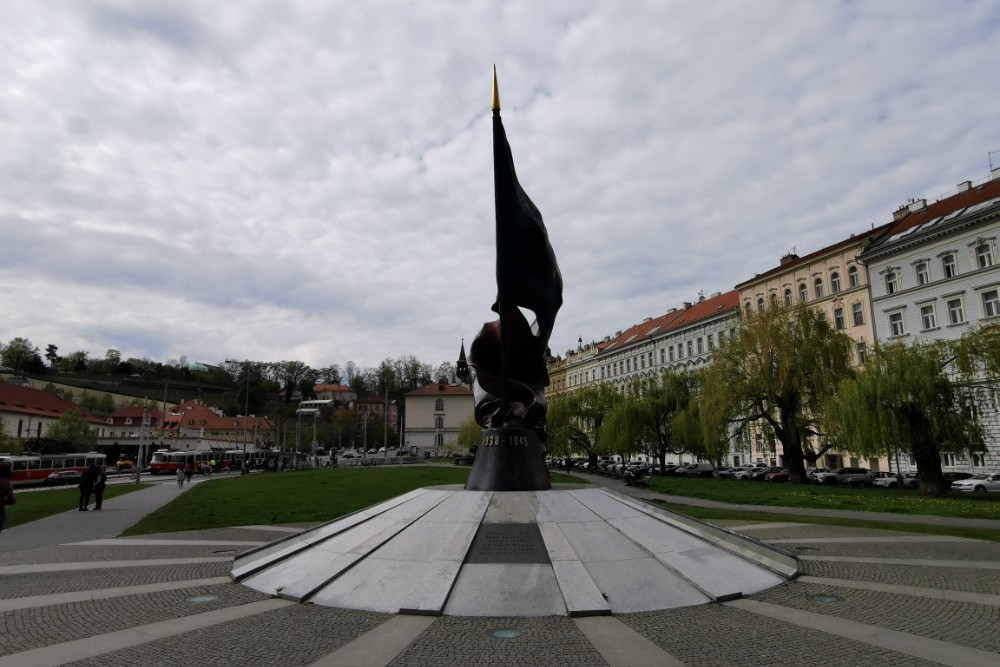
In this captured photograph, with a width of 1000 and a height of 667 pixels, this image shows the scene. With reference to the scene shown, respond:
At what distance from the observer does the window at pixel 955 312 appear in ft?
126

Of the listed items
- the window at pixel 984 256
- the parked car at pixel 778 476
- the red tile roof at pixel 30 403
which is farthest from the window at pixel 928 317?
the red tile roof at pixel 30 403

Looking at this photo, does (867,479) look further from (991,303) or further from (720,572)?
(720,572)

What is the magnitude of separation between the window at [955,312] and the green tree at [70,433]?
7562cm

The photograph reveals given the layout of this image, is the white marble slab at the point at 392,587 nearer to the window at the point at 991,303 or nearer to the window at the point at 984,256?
the window at the point at 991,303

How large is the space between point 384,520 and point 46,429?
244 feet

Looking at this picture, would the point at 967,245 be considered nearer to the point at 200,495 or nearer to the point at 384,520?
the point at 384,520

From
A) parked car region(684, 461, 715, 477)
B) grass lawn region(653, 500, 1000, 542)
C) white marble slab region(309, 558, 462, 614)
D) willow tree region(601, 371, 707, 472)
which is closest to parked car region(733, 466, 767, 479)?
willow tree region(601, 371, 707, 472)

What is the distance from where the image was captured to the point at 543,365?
15055 millimetres

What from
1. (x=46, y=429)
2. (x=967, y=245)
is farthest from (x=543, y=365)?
(x=46, y=429)

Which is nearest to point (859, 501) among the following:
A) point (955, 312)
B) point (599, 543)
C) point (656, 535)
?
point (656, 535)

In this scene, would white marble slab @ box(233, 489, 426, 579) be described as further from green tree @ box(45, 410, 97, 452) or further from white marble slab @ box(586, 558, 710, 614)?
green tree @ box(45, 410, 97, 452)

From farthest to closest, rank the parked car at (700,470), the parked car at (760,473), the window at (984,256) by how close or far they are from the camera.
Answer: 1. the parked car at (700,470)
2. the parked car at (760,473)
3. the window at (984,256)

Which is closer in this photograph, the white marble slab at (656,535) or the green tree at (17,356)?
the white marble slab at (656,535)

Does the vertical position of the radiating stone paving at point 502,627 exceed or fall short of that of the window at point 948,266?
it falls short
